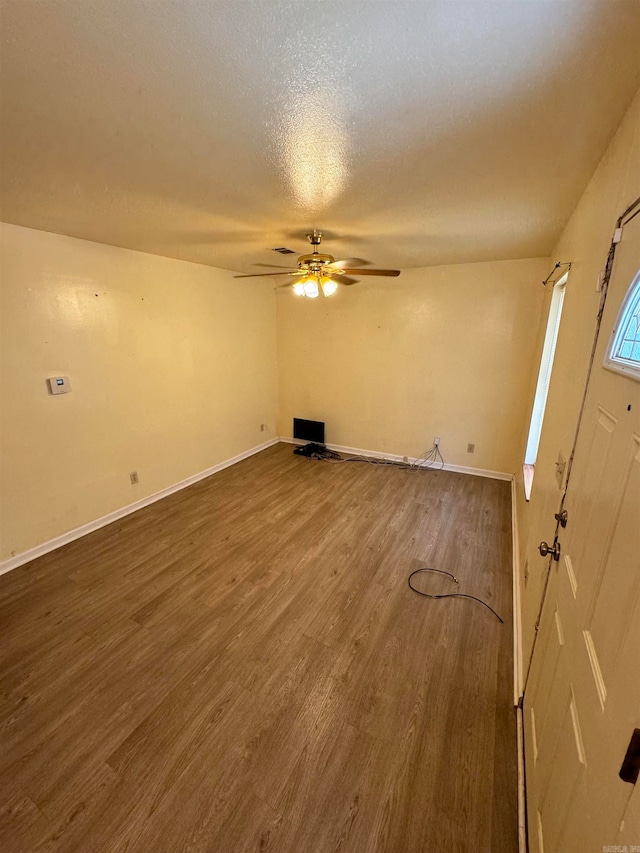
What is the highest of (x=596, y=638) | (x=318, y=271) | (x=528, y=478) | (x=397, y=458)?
(x=318, y=271)

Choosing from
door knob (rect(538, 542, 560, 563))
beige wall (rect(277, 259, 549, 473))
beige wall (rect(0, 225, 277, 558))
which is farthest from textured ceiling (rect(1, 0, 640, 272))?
beige wall (rect(277, 259, 549, 473))

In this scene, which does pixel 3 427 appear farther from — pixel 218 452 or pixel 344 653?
pixel 344 653

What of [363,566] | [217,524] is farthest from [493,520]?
[217,524]

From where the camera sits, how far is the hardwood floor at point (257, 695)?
1.20 m

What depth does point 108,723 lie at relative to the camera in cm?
150

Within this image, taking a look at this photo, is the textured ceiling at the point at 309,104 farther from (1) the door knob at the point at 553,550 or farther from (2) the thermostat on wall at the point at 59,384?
(1) the door knob at the point at 553,550

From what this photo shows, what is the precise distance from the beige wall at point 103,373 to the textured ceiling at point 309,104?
1.99 ft

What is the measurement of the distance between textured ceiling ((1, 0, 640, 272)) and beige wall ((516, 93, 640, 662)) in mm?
115

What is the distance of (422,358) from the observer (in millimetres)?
4109

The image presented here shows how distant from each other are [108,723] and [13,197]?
269 centimetres

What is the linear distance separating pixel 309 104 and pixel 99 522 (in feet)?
10.9

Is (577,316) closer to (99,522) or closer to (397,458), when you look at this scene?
(397,458)

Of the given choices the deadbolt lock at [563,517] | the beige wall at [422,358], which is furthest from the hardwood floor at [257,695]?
the beige wall at [422,358]

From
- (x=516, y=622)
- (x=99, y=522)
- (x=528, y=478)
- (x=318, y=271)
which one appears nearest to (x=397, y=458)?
(x=528, y=478)
